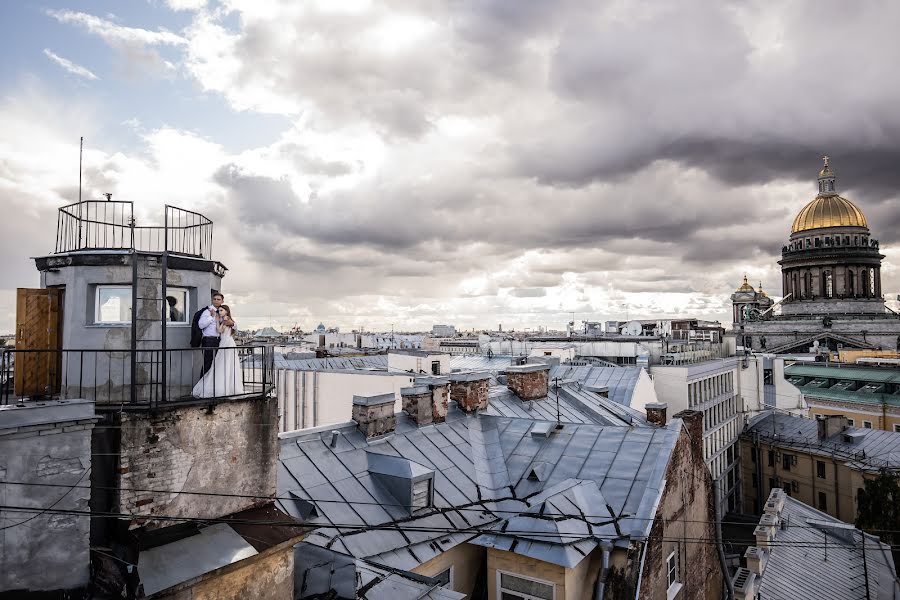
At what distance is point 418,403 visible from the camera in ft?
61.5

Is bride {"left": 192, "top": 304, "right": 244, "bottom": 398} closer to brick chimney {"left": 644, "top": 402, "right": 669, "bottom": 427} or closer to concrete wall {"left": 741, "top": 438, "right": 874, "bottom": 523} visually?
brick chimney {"left": 644, "top": 402, "right": 669, "bottom": 427}

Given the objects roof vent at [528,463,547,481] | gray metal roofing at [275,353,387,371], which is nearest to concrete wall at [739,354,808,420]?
gray metal roofing at [275,353,387,371]

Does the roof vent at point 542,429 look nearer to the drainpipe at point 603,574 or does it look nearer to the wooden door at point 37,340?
the drainpipe at point 603,574

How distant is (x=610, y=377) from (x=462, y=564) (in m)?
27.9

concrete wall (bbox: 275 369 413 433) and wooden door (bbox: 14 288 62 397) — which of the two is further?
concrete wall (bbox: 275 369 413 433)

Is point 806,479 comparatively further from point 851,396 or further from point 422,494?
point 422,494

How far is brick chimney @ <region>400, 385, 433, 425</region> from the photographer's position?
18641mm

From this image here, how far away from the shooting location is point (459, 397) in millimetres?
20719

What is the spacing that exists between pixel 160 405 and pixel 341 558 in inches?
168

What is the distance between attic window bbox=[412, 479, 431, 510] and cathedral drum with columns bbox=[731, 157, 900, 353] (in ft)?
330

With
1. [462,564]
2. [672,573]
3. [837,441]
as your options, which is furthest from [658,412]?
[837,441]

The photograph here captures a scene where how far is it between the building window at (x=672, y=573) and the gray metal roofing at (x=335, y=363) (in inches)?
1013

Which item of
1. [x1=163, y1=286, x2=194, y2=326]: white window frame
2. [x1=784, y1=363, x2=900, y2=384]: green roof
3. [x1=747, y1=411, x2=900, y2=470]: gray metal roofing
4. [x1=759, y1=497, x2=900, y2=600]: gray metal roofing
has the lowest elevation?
[x1=759, y1=497, x2=900, y2=600]: gray metal roofing

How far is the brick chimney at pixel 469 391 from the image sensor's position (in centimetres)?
2056
